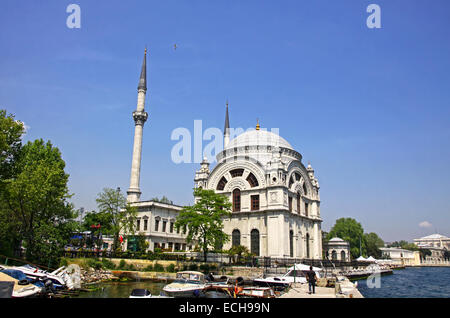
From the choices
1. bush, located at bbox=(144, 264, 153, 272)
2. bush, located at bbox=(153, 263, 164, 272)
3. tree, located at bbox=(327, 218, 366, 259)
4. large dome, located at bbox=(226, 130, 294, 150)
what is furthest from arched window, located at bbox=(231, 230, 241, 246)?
tree, located at bbox=(327, 218, 366, 259)

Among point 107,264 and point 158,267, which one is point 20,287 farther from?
point 158,267

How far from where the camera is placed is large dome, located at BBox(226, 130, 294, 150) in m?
49.3


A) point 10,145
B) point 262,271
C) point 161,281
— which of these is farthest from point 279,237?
point 10,145

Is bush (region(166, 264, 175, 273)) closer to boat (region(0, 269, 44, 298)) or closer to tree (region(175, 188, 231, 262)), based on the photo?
tree (region(175, 188, 231, 262))

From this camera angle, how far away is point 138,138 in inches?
1946

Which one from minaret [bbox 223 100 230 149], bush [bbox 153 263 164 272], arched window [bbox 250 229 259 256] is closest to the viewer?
bush [bbox 153 263 164 272]

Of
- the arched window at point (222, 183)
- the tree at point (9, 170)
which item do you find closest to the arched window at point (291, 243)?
the arched window at point (222, 183)

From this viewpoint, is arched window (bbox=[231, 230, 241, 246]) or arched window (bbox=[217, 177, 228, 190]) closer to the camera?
arched window (bbox=[231, 230, 241, 246])

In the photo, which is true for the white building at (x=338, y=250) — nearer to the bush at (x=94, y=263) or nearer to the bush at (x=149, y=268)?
the bush at (x=149, y=268)

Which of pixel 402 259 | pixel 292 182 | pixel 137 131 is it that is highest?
pixel 137 131

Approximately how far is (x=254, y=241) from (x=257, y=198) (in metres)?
5.59
